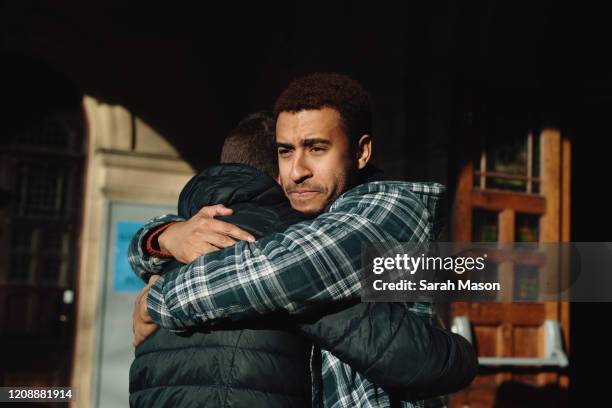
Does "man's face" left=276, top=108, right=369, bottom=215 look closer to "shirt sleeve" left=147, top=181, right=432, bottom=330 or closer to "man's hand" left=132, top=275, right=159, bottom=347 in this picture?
"shirt sleeve" left=147, top=181, right=432, bottom=330

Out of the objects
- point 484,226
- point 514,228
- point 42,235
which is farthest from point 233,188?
point 42,235

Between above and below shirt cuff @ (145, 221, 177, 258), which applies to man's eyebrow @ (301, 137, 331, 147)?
above

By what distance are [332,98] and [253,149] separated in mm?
259

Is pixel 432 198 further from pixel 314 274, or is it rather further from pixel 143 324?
pixel 143 324

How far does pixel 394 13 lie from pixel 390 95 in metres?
0.56

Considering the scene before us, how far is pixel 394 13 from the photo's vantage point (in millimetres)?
5238

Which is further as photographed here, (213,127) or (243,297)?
(213,127)

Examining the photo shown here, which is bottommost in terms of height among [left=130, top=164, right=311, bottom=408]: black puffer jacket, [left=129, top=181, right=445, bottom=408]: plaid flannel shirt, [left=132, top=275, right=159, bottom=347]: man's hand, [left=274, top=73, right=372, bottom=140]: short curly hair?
[left=130, top=164, right=311, bottom=408]: black puffer jacket

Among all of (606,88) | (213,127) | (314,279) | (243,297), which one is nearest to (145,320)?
(243,297)

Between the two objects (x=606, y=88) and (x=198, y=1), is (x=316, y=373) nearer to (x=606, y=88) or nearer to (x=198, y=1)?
(x=606, y=88)

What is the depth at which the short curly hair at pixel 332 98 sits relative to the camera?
174cm

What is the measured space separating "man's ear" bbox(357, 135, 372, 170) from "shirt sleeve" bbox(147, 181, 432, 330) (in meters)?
0.25

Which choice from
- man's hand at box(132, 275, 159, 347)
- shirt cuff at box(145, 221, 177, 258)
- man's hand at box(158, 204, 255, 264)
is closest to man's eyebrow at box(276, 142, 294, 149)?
man's hand at box(158, 204, 255, 264)

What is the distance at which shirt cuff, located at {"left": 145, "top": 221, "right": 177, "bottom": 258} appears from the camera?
72.1 inches
